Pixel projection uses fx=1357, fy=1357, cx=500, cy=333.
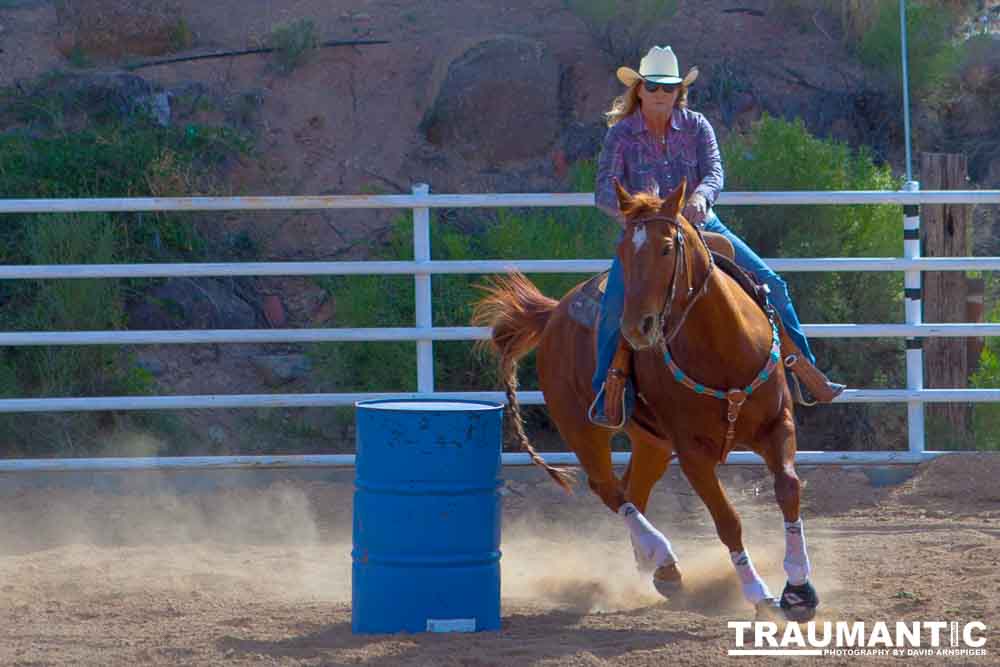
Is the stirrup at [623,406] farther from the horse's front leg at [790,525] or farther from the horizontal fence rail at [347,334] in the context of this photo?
the horizontal fence rail at [347,334]

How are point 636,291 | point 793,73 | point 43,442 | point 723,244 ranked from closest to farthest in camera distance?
point 636,291 < point 723,244 < point 43,442 < point 793,73

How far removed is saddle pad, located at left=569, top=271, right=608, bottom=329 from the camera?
5777mm

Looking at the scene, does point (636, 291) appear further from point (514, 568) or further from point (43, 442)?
point (43, 442)

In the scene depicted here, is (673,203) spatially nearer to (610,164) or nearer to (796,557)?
(610,164)

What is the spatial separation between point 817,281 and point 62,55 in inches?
360

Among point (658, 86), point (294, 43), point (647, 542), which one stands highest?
point (294, 43)

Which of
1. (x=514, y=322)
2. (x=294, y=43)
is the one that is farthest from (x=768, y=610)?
(x=294, y=43)

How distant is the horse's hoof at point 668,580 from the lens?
17.8ft

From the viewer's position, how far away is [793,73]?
1467 centimetres

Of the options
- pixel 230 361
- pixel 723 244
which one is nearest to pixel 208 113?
pixel 230 361

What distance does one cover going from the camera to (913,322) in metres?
8.10

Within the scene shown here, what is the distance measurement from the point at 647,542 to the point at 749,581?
57 centimetres

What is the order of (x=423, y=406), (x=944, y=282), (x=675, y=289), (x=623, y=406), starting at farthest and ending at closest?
1. (x=944, y=282)
2. (x=623, y=406)
3. (x=423, y=406)
4. (x=675, y=289)

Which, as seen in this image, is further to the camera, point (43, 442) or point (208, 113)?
point (208, 113)
